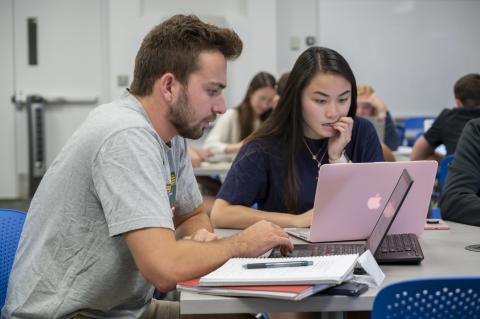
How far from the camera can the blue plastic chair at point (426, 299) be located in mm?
1078

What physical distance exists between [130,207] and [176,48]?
1.43 ft

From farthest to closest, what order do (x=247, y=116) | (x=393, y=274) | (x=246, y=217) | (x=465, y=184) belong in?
(x=247, y=116)
(x=465, y=184)
(x=246, y=217)
(x=393, y=274)

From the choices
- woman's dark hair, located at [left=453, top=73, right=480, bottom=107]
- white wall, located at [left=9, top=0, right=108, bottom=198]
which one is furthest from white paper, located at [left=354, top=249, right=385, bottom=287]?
white wall, located at [left=9, top=0, right=108, bottom=198]

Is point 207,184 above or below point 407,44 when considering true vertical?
below

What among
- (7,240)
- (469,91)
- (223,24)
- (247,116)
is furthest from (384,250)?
(223,24)

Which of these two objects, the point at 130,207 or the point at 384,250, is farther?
the point at 384,250

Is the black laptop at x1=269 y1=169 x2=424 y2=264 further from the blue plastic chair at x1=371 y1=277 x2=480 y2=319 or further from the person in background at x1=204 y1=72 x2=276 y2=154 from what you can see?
the person in background at x1=204 y1=72 x2=276 y2=154

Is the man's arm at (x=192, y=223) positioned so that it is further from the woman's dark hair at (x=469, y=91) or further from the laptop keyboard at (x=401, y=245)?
the woman's dark hair at (x=469, y=91)

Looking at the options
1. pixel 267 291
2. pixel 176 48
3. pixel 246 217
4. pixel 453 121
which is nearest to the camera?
pixel 267 291

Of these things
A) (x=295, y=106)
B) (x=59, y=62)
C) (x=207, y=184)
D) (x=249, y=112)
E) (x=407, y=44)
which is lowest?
(x=207, y=184)

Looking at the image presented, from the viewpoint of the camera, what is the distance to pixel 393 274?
1.49m

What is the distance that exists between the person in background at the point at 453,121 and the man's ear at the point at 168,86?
295 cm

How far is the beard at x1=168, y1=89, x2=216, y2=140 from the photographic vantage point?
164 centimetres

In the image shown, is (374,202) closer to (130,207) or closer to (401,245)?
(401,245)
